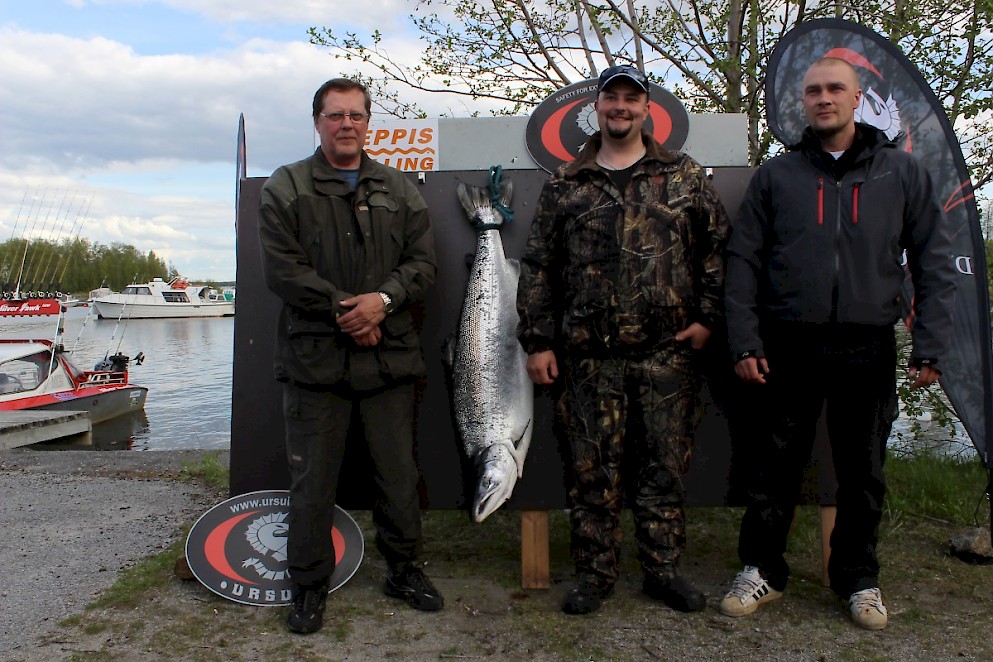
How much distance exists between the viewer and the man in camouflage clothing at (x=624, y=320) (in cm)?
349

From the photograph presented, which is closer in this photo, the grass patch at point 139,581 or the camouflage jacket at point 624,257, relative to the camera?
the camouflage jacket at point 624,257

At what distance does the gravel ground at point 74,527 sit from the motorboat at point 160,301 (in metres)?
54.2

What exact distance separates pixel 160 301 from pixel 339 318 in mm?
62945

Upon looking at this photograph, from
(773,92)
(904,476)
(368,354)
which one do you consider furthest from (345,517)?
Answer: (904,476)

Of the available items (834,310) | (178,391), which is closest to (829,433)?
(834,310)

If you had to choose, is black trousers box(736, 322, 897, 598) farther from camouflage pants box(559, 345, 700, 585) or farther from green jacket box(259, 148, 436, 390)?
green jacket box(259, 148, 436, 390)

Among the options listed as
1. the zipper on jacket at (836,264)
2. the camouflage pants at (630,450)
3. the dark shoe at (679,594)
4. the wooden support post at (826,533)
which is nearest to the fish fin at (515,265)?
the camouflage pants at (630,450)

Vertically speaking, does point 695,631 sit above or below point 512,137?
below

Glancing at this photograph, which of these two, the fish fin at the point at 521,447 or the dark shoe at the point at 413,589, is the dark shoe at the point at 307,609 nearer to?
the dark shoe at the point at 413,589

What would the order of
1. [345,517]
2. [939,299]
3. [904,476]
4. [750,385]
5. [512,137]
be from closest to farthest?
[939,299] < [750,385] < [345,517] < [512,137] < [904,476]

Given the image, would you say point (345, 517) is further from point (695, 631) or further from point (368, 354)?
point (695, 631)

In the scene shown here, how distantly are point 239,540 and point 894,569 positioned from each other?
129 inches

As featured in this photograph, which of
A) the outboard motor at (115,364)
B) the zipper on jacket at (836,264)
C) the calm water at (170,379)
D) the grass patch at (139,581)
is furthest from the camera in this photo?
the outboard motor at (115,364)

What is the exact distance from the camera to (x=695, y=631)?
11.3 feet
